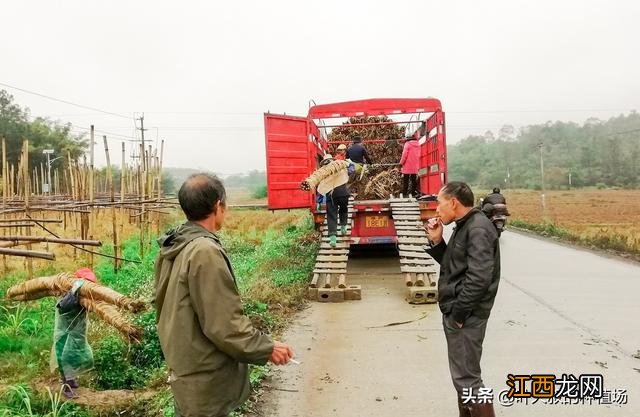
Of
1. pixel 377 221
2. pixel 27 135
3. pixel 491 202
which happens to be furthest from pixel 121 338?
pixel 27 135

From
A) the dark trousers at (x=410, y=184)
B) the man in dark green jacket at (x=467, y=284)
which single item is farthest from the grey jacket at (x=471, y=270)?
the dark trousers at (x=410, y=184)

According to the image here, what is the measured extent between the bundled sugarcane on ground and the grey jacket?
7.86 metres

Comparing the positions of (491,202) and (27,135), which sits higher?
(27,135)

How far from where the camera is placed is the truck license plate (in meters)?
8.55

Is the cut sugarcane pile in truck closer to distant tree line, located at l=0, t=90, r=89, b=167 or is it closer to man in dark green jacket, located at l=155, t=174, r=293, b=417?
man in dark green jacket, located at l=155, t=174, r=293, b=417

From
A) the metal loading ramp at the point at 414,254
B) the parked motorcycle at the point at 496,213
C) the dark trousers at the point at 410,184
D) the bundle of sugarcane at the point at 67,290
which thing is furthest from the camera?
the parked motorcycle at the point at 496,213

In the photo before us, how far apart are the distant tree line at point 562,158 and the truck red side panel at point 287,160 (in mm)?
37276

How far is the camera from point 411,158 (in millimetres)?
10000

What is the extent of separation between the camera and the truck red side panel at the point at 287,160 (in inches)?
307

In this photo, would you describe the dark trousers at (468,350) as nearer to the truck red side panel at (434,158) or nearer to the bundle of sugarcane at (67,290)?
the bundle of sugarcane at (67,290)

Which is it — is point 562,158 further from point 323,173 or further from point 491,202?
point 323,173

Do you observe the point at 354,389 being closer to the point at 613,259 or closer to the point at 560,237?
the point at 613,259

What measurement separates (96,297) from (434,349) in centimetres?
301

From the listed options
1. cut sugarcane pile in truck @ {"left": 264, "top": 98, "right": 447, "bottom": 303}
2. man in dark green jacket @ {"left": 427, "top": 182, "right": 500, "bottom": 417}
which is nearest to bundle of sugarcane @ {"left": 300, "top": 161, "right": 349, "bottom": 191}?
cut sugarcane pile in truck @ {"left": 264, "top": 98, "right": 447, "bottom": 303}
